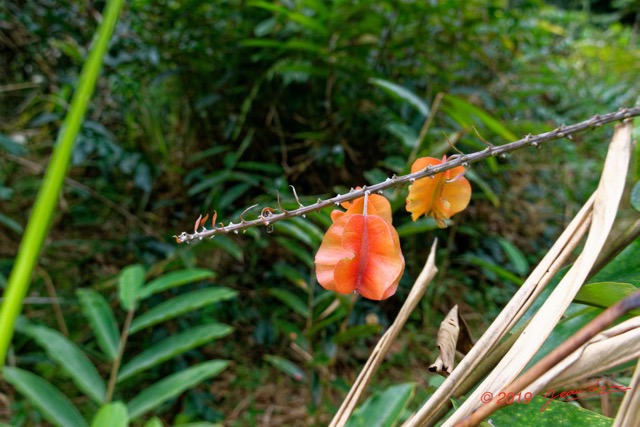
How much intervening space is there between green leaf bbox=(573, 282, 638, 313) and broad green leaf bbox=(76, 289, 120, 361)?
0.72m

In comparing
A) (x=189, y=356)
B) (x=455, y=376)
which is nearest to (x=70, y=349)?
(x=189, y=356)

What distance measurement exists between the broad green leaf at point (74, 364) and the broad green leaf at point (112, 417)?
0.16 metres

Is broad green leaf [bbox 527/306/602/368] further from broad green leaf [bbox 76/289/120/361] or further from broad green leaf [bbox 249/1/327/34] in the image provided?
broad green leaf [bbox 249/1/327/34]

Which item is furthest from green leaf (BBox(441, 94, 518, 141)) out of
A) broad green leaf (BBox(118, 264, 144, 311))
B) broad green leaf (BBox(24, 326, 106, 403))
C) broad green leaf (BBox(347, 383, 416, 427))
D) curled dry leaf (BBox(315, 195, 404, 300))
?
broad green leaf (BBox(24, 326, 106, 403))

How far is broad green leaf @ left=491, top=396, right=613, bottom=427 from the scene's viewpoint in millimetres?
208

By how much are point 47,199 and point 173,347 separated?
74cm

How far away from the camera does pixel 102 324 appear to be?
2.72ft

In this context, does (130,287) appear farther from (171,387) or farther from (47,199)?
(47,199)

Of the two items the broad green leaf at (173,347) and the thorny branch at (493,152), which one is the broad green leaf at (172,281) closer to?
the broad green leaf at (173,347)

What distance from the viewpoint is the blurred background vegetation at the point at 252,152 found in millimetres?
1181

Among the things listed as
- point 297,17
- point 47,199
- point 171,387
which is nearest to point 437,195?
point 47,199

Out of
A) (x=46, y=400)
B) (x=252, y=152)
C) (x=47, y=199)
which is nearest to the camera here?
(x=47, y=199)

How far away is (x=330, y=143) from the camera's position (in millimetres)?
1277

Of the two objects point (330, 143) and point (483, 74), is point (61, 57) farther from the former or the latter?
point (483, 74)
